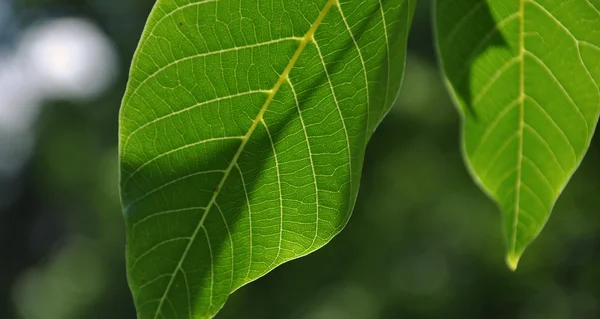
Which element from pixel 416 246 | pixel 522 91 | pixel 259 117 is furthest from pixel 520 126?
pixel 416 246

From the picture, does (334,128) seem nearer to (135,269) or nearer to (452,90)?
(452,90)

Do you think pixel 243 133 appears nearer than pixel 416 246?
Yes

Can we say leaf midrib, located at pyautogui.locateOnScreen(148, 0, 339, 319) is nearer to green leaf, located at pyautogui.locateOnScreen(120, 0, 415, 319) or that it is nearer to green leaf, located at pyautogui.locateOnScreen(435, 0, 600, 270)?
green leaf, located at pyautogui.locateOnScreen(120, 0, 415, 319)

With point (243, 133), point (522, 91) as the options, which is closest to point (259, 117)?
point (243, 133)

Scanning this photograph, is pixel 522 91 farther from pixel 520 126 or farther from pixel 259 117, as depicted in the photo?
pixel 259 117

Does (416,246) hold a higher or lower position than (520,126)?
lower

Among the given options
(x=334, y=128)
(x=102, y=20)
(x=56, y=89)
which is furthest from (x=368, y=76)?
(x=56, y=89)

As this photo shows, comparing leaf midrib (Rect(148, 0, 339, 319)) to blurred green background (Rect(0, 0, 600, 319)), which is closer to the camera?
leaf midrib (Rect(148, 0, 339, 319))

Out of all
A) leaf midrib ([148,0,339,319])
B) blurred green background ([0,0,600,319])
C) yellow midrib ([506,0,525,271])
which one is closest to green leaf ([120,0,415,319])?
leaf midrib ([148,0,339,319])
